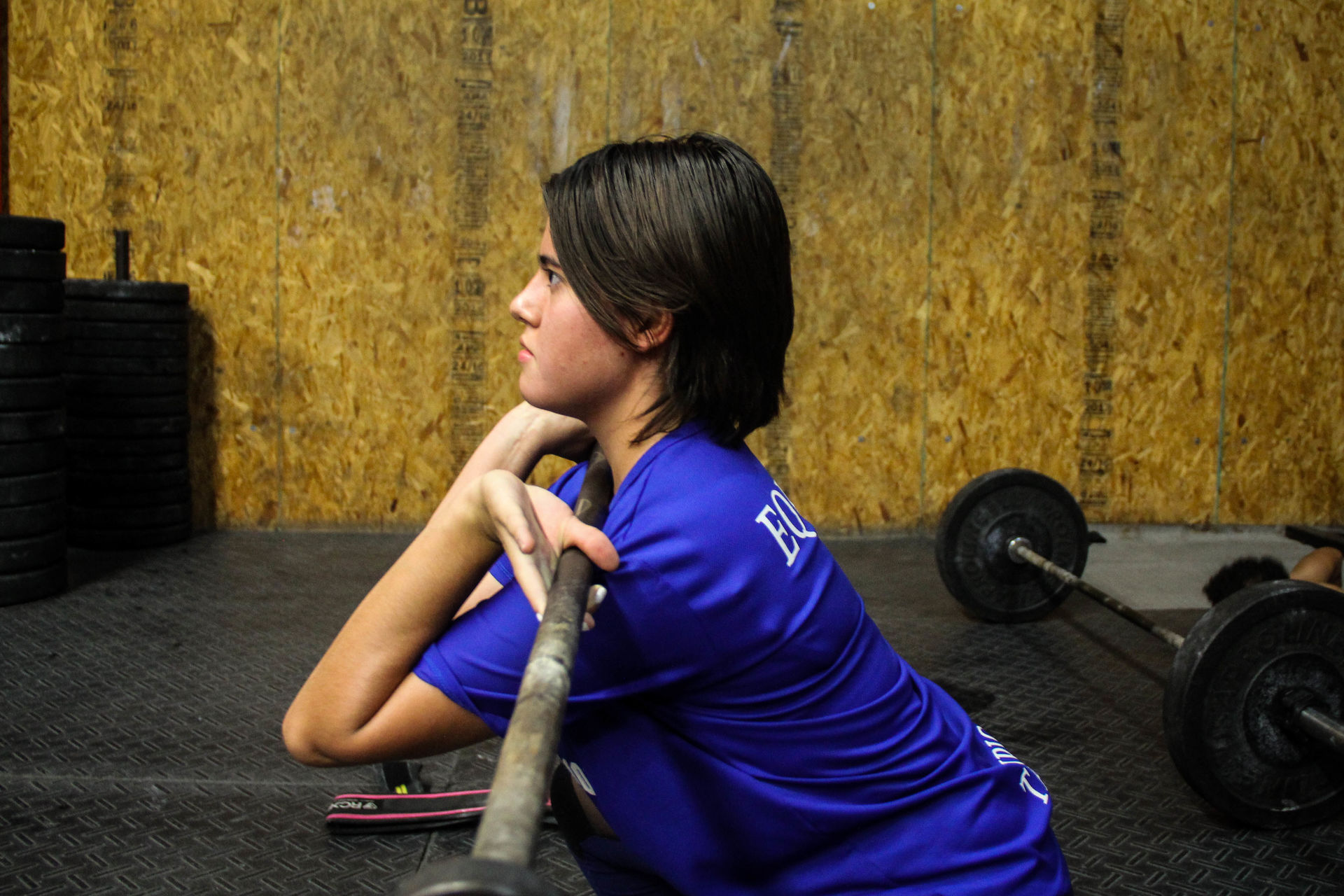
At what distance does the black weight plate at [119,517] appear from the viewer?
386 cm

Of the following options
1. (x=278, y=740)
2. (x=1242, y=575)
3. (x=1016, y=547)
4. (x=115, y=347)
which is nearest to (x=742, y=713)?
(x=278, y=740)

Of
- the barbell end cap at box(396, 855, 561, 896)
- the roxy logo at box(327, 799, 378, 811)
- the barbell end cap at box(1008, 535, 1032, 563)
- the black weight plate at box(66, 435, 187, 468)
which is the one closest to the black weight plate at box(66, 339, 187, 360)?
the black weight plate at box(66, 435, 187, 468)

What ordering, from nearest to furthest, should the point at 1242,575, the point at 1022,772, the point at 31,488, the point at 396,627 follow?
the point at 396,627
the point at 1022,772
the point at 1242,575
the point at 31,488

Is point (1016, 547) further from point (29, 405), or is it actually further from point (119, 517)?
point (119, 517)

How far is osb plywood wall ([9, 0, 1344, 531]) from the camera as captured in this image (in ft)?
13.1

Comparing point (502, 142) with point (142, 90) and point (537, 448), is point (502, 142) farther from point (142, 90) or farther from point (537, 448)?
point (537, 448)

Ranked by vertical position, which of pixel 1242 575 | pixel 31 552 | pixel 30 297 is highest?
pixel 30 297

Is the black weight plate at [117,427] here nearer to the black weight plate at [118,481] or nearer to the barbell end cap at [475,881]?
the black weight plate at [118,481]

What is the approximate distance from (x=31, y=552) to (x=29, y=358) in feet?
1.88

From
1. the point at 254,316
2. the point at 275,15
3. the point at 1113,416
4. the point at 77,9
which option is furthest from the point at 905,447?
the point at 77,9

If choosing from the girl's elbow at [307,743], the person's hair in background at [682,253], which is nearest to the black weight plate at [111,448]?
the girl's elbow at [307,743]

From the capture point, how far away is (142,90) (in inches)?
155

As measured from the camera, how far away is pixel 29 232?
3105 millimetres

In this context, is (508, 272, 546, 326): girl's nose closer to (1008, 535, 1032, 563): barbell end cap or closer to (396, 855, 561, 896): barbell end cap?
(396, 855, 561, 896): barbell end cap
